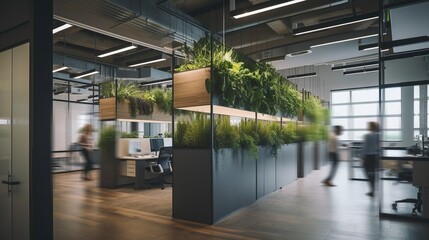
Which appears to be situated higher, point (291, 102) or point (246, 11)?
point (246, 11)

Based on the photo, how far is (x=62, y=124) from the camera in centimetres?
1167

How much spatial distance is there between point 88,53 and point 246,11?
7603 millimetres

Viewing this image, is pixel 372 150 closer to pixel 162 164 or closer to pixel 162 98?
pixel 162 164

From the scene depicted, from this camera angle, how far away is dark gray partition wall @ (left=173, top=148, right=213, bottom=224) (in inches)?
170

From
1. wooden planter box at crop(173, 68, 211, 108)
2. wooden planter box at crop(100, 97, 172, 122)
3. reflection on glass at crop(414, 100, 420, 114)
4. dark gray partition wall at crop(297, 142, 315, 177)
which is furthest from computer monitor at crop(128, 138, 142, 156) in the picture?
reflection on glass at crop(414, 100, 420, 114)

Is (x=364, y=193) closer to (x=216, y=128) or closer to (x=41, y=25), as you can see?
(x=216, y=128)

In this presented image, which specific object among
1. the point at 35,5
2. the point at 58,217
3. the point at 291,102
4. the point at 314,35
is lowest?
Result: the point at 58,217

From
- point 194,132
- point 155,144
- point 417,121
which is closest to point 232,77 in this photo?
point 194,132

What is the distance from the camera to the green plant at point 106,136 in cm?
725

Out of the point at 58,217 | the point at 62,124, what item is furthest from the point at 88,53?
the point at 58,217

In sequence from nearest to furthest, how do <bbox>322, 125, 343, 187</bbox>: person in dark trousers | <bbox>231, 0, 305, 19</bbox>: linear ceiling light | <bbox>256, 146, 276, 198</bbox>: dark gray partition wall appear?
1. <bbox>322, 125, 343, 187</bbox>: person in dark trousers
2. <bbox>231, 0, 305, 19</bbox>: linear ceiling light
3. <bbox>256, 146, 276, 198</bbox>: dark gray partition wall

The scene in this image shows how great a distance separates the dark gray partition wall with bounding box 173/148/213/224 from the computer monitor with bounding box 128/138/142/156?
3297 mm

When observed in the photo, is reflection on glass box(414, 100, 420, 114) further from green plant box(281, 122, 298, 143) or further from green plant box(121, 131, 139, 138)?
green plant box(121, 131, 139, 138)

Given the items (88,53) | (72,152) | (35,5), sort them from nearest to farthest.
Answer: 1. (35,5)
2. (88,53)
3. (72,152)
